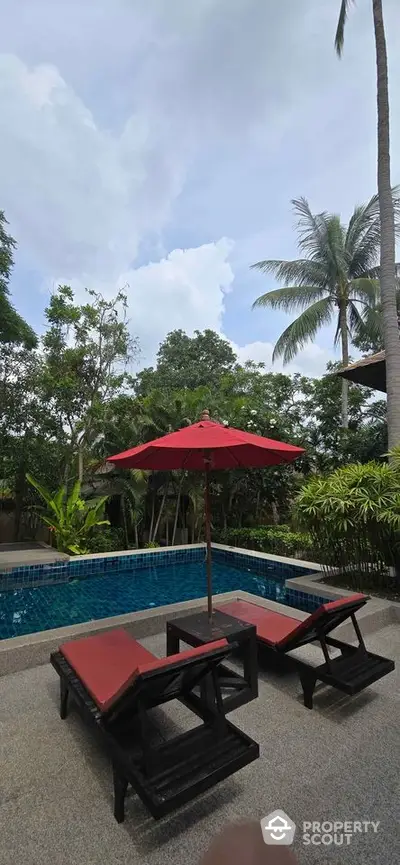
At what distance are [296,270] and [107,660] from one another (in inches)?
625

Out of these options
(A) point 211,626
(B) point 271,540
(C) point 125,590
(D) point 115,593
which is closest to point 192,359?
(B) point 271,540

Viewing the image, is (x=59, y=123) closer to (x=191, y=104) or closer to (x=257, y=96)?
(x=191, y=104)

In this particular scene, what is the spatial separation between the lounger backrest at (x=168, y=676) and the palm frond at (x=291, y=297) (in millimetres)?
15347

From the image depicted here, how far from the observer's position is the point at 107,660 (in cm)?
293

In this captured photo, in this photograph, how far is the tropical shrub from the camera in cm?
960

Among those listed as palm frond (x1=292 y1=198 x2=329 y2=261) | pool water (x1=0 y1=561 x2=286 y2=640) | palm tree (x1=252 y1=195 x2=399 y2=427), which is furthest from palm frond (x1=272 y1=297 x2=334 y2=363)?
pool water (x1=0 y1=561 x2=286 y2=640)

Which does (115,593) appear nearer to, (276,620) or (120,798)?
(276,620)

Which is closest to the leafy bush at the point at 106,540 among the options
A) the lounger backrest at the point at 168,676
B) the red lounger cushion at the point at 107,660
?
the red lounger cushion at the point at 107,660

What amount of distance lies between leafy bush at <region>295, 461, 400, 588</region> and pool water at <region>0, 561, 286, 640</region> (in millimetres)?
1513

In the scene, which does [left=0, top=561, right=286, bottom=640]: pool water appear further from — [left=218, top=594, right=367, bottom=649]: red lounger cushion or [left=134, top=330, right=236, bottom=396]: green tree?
[left=134, top=330, right=236, bottom=396]: green tree

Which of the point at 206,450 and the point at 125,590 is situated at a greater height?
the point at 206,450

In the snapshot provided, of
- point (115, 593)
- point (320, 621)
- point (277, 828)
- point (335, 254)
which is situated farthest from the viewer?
point (335, 254)

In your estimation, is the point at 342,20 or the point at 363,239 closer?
the point at 342,20

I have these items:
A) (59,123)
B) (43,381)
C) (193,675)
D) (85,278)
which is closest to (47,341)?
(43,381)
